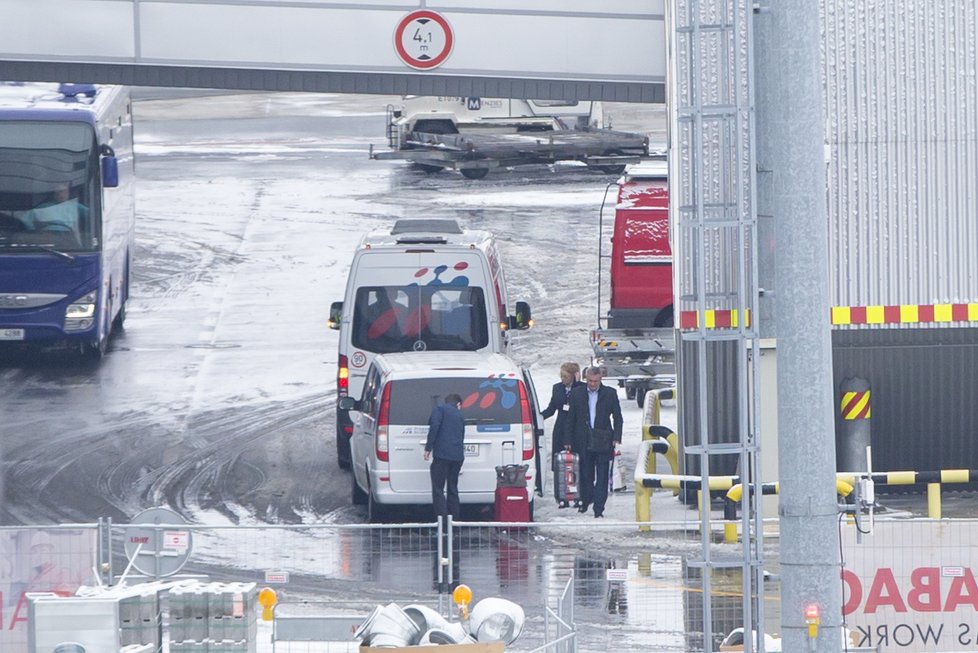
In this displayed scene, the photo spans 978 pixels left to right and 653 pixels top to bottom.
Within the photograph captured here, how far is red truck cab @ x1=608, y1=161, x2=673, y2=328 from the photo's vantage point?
25.1m

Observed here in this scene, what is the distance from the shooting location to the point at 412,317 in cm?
2002

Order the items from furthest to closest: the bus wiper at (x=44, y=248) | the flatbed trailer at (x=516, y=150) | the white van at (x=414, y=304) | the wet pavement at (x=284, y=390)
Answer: the flatbed trailer at (x=516, y=150), the bus wiper at (x=44, y=248), the white van at (x=414, y=304), the wet pavement at (x=284, y=390)

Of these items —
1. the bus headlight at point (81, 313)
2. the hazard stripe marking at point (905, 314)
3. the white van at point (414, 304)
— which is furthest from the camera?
the bus headlight at point (81, 313)

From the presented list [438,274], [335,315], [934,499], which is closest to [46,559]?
[438,274]

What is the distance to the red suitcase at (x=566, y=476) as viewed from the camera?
61.0 feet

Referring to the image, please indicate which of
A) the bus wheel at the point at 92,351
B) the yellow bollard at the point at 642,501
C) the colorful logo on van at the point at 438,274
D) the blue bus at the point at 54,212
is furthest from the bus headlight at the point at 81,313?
the yellow bollard at the point at 642,501

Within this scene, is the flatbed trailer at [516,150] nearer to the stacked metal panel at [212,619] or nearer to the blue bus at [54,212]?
the blue bus at [54,212]

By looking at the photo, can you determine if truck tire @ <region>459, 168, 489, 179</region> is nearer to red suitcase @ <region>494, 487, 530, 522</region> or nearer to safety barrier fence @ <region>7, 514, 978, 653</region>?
safety barrier fence @ <region>7, 514, 978, 653</region>

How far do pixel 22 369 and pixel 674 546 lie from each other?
12.0m

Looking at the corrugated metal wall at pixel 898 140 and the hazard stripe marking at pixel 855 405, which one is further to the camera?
the hazard stripe marking at pixel 855 405

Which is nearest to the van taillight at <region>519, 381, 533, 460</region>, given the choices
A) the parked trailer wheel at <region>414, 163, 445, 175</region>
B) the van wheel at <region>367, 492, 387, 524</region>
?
the van wheel at <region>367, 492, 387, 524</region>

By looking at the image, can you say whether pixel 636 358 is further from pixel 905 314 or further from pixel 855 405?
pixel 905 314

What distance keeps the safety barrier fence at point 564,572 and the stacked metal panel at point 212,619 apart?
0.92 m

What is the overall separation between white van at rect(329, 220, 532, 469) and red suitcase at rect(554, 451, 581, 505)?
1853 millimetres
